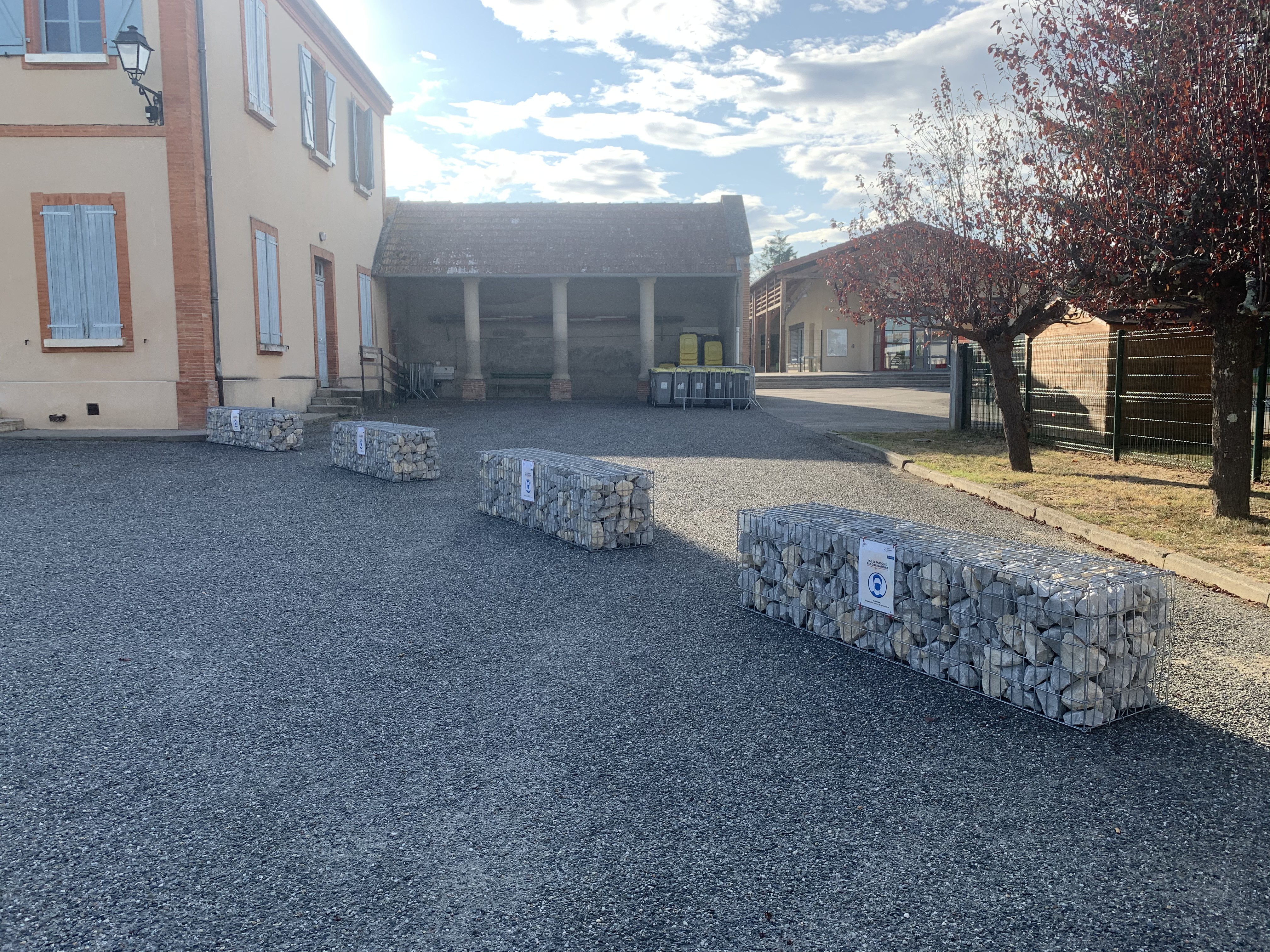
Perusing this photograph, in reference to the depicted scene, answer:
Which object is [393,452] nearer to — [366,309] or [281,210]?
[281,210]

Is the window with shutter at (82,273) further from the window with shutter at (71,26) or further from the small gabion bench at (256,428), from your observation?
the window with shutter at (71,26)

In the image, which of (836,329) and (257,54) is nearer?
(257,54)

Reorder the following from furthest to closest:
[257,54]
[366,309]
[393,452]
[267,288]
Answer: [366,309], [267,288], [257,54], [393,452]

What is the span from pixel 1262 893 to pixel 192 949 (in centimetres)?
278

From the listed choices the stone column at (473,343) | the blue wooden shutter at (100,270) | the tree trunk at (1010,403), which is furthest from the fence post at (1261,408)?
the stone column at (473,343)

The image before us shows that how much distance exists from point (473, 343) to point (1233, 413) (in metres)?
18.6

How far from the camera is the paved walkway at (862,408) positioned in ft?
54.0

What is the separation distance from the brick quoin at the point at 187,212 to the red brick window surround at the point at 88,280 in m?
0.70

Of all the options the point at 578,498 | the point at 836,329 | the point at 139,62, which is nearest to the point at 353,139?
the point at 139,62

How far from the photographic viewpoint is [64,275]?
1310 cm

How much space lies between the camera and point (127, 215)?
13.1 meters

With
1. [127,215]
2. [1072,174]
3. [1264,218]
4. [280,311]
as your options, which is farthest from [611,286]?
[1264,218]

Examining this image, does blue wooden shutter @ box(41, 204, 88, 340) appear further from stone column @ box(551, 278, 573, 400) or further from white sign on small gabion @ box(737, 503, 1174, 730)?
white sign on small gabion @ box(737, 503, 1174, 730)

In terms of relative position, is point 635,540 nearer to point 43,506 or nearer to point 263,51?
point 43,506
